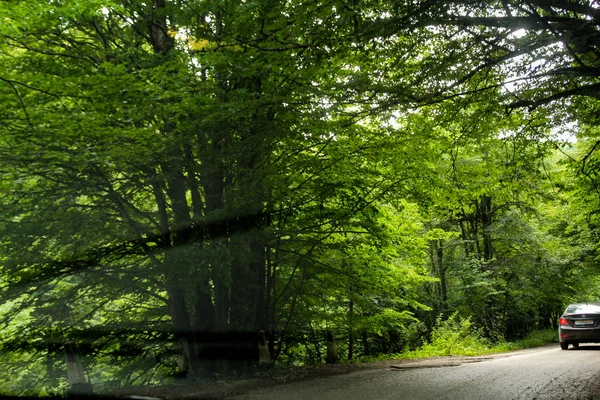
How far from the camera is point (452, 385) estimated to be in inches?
262

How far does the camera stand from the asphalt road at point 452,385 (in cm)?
592

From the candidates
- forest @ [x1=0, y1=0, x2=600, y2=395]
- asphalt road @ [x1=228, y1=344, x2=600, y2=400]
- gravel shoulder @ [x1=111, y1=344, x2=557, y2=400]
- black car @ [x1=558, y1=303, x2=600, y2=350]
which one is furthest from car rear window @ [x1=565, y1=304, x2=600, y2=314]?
gravel shoulder @ [x1=111, y1=344, x2=557, y2=400]

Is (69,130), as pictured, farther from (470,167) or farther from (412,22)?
(470,167)

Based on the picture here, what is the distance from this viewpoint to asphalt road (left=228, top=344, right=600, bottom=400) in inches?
233

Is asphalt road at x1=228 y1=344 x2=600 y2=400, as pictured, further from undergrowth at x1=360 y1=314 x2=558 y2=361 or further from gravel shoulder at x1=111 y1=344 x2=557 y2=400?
undergrowth at x1=360 y1=314 x2=558 y2=361

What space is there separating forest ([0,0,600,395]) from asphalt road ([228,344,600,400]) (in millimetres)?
2625

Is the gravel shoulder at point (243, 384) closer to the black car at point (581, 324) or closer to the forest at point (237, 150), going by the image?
the forest at point (237, 150)

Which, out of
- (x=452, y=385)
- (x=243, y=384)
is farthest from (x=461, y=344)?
(x=243, y=384)

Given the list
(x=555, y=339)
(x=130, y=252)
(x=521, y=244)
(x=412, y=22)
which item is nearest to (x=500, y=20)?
(x=412, y=22)

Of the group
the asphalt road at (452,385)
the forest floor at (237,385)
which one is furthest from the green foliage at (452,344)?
the asphalt road at (452,385)

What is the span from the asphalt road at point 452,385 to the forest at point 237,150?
2625 millimetres

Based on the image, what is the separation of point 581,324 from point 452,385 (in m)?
10.6

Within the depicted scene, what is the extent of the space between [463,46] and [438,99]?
87cm

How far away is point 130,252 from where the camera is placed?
9508 mm
